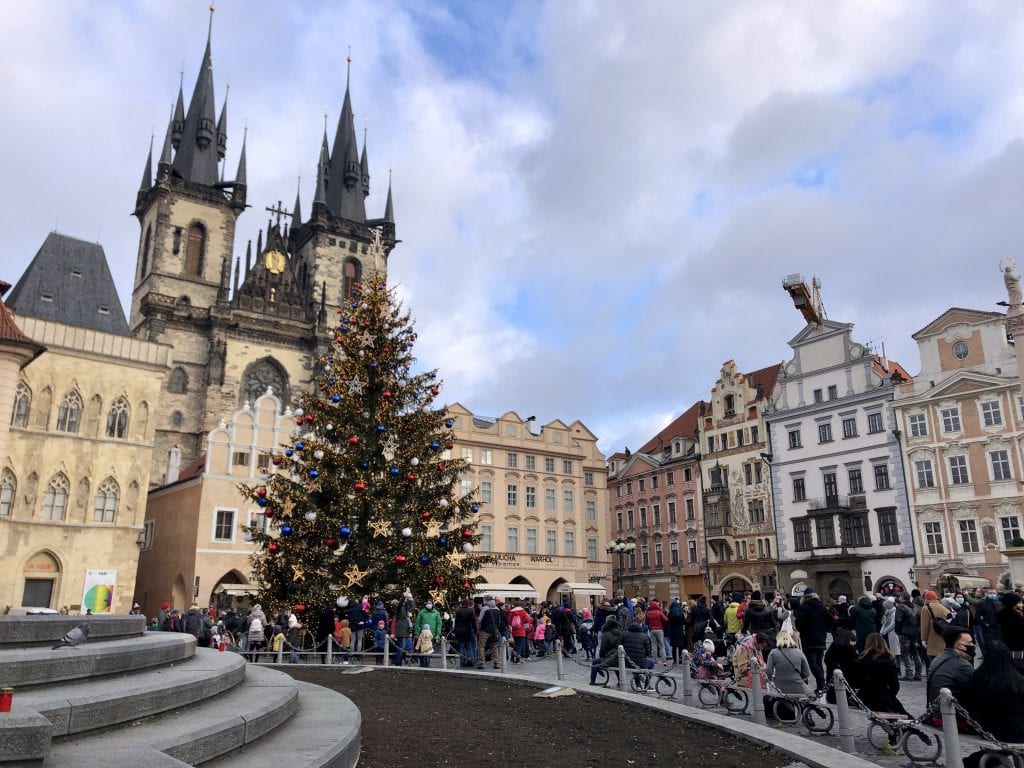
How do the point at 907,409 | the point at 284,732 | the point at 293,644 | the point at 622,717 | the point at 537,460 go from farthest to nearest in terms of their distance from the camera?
the point at 537,460, the point at 907,409, the point at 293,644, the point at 622,717, the point at 284,732

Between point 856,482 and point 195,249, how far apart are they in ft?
148

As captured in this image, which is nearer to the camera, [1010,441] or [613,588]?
[1010,441]

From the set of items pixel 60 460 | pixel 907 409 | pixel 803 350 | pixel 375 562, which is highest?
pixel 803 350

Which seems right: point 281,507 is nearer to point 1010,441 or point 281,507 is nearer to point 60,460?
point 60,460

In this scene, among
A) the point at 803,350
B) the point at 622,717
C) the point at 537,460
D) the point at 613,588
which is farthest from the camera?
the point at 613,588

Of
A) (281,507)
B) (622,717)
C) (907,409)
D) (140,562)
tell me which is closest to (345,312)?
(281,507)

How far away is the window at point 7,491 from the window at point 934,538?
39.0 metres

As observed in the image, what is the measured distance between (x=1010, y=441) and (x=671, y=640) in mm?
25169

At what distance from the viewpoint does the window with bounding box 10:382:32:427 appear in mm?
→ 33000

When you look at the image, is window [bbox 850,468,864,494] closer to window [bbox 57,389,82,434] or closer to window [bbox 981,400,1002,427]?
window [bbox 981,400,1002,427]

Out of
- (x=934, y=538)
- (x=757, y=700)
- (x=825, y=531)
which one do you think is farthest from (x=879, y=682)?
(x=825, y=531)

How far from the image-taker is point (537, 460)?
50.5 meters

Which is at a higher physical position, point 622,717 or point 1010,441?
point 1010,441

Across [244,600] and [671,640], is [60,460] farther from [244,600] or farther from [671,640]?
[671,640]
